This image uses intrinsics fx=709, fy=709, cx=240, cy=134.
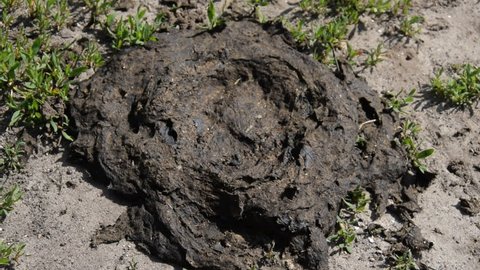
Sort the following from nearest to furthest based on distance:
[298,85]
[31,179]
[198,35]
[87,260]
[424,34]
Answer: [87,260], [31,179], [298,85], [198,35], [424,34]

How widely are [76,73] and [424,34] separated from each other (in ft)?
8.89

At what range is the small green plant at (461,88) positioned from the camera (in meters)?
5.17

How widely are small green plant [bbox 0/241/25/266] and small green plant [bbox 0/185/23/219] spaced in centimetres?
19

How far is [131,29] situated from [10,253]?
1868 mm

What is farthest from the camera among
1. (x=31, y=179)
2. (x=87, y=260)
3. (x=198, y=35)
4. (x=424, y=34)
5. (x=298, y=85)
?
(x=424, y=34)

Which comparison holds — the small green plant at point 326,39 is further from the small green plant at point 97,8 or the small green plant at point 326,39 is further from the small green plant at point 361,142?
the small green plant at point 97,8

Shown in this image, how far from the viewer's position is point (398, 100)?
509 centimetres

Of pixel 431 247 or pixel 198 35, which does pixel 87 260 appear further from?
pixel 431 247

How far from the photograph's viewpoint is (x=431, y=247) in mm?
4430

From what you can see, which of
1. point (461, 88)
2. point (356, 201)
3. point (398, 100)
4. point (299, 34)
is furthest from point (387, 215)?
point (299, 34)

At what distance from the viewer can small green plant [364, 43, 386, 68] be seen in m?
5.27

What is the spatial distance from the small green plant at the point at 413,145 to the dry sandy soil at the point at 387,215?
0.09 meters

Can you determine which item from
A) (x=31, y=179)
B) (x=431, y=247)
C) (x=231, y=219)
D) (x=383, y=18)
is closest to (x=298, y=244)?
(x=231, y=219)

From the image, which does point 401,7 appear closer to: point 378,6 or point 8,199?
point 378,6
